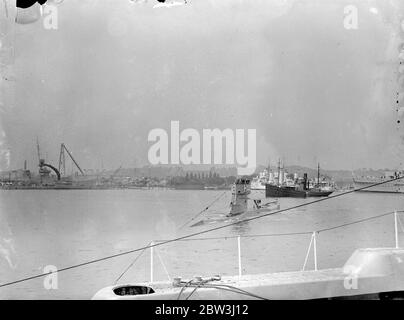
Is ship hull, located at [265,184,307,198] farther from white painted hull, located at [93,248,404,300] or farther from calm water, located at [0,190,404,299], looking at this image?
white painted hull, located at [93,248,404,300]

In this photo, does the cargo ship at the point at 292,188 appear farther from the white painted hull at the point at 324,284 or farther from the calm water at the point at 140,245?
the white painted hull at the point at 324,284

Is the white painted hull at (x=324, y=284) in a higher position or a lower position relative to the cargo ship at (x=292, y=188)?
lower

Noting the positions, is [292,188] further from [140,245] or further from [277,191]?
[140,245]

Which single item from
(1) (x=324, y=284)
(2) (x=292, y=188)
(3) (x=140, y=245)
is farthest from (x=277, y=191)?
(1) (x=324, y=284)

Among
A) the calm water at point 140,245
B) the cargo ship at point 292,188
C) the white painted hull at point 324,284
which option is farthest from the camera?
the cargo ship at point 292,188

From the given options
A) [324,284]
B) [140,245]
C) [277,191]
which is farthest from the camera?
[277,191]

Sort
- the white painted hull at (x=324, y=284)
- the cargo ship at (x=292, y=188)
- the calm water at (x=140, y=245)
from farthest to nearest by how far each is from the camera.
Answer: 1. the cargo ship at (x=292, y=188)
2. the calm water at (x=140, y=245)
3. the white painted hull at (x=324, y=284)

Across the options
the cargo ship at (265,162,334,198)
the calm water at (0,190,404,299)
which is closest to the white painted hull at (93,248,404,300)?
the calm water at (0,190,404,299)

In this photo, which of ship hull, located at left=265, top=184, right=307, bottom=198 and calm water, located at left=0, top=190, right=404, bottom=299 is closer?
calm water, located at left=0, top=190, right=404, bottom=299

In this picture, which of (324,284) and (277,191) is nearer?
(324,284)

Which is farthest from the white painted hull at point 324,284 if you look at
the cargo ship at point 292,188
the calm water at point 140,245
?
the cargo ship at point 292,188
